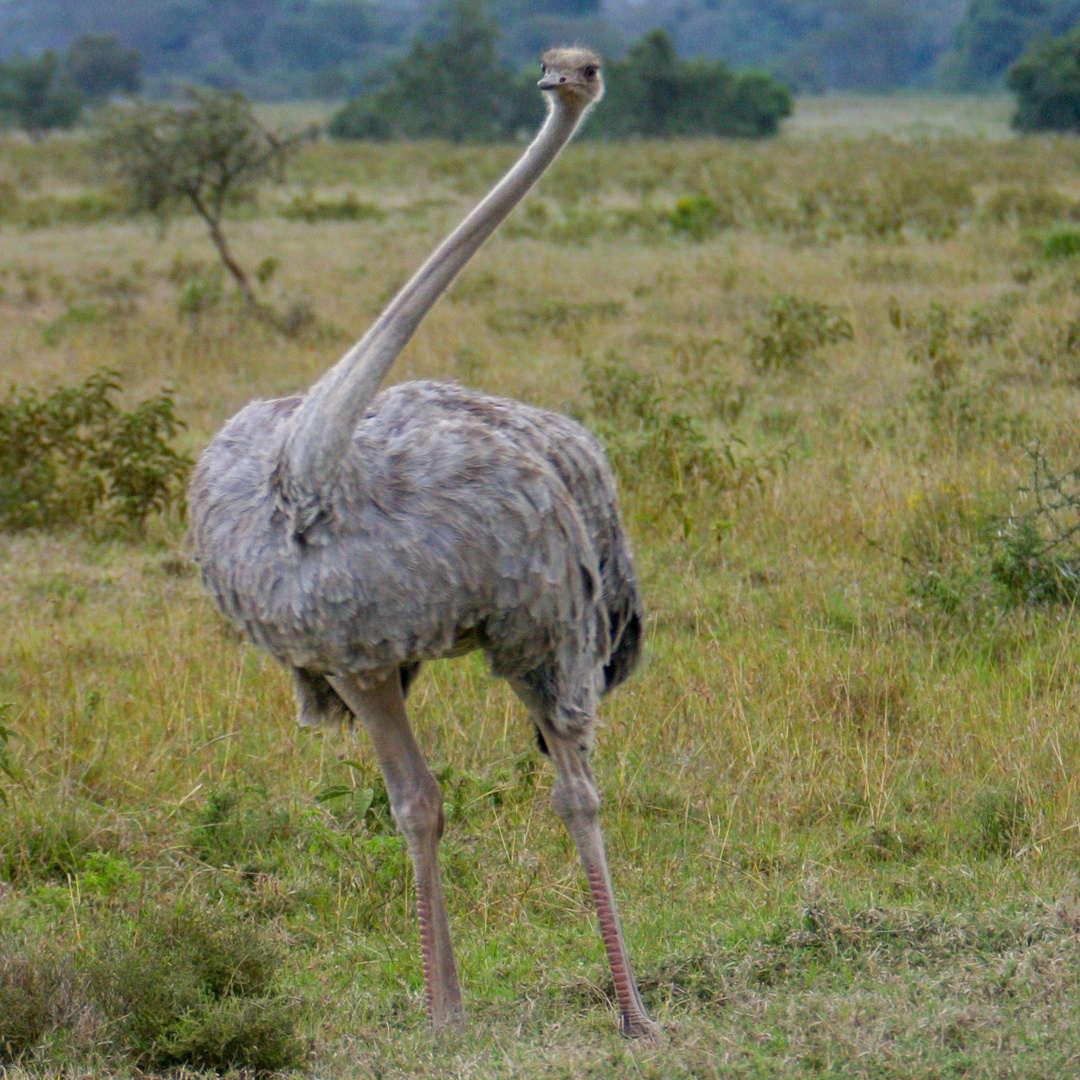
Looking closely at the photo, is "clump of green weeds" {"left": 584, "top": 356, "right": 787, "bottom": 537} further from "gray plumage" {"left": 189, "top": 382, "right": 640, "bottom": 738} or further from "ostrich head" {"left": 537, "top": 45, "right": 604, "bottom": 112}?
"ostrich head" {"left": 537, "top": 45, "right": 604, "bottom": 112}

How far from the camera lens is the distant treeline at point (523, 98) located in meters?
48.4

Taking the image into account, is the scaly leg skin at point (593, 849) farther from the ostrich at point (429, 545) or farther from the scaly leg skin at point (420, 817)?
the scaly leg skin at point (420, 817)

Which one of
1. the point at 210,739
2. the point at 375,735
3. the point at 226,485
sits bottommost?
the point at 210,739

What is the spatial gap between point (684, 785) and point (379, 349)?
2.05m

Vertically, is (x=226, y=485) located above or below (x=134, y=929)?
above

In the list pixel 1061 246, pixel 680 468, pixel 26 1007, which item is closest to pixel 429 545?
pixel 26 1007

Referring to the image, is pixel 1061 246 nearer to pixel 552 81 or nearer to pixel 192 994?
pixel 552 81

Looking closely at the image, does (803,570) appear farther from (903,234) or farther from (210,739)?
(903,234)

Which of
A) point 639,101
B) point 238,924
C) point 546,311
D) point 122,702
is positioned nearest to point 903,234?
point 546,311

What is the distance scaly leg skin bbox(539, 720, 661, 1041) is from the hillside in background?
91.2 meters

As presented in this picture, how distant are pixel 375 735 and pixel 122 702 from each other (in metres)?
2.04

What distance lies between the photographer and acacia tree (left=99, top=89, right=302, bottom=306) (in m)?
13.6

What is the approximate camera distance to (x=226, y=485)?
9.95 feet

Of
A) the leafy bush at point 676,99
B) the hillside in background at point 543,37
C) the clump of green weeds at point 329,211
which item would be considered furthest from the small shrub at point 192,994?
the hillside in background at point 543,37
